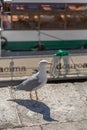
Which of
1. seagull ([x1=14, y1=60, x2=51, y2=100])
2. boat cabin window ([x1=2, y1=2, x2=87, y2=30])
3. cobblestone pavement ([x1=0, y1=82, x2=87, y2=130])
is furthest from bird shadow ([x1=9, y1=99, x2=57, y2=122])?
boat cabin window ([x1=2, y1=2, x2=87, y2=30])

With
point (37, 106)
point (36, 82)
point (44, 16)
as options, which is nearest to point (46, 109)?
point (37, 106)

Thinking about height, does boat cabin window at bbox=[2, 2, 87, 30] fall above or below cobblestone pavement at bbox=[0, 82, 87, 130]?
above

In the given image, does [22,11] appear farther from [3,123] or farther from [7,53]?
[3,123]

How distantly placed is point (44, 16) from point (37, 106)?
856 cm

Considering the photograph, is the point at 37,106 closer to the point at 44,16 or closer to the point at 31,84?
the point at 31,84

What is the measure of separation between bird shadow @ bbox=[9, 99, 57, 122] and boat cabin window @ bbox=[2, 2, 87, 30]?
822 cm

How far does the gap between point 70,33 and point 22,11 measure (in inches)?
83.4

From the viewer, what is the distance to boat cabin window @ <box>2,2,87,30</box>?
1622cm

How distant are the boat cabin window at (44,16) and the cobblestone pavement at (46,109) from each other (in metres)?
7.29

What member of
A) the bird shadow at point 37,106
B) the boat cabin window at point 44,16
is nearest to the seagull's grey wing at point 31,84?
the bird shadow at point 37,106

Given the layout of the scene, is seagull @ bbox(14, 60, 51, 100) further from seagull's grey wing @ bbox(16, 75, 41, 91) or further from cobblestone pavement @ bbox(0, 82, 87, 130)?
cobblestone pavement @ bbox(0, 82, 87, 130)

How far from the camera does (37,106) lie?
320 inches

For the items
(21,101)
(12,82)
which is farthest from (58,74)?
(21,101)

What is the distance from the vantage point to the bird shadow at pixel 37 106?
25.3 ft
